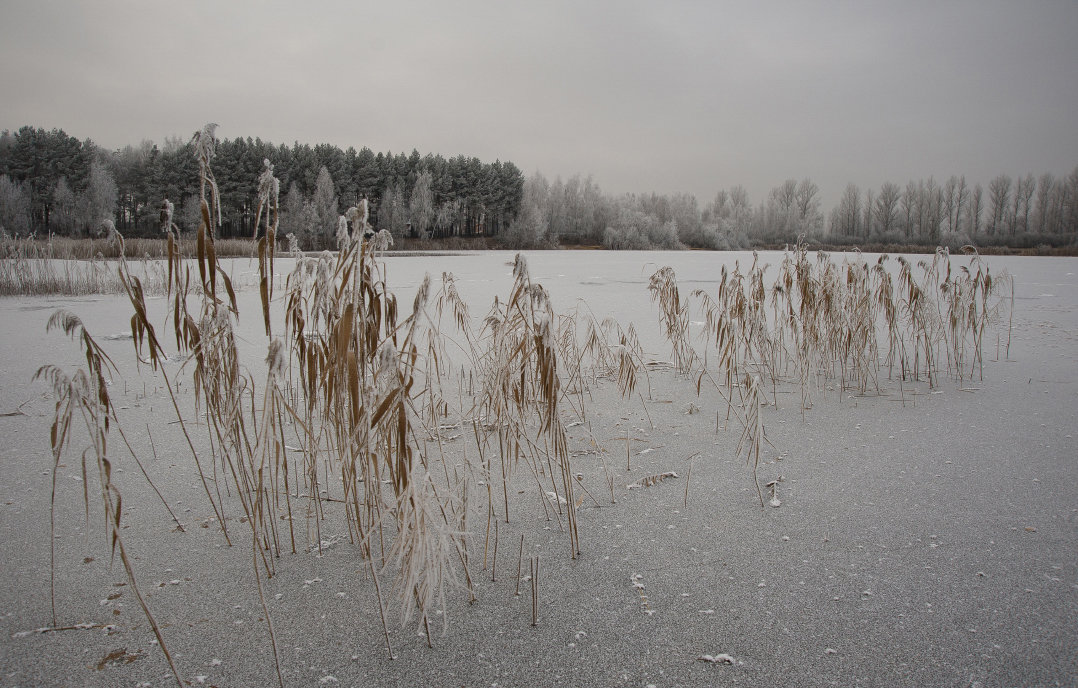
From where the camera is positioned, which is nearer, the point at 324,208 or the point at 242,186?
the point at 324,208

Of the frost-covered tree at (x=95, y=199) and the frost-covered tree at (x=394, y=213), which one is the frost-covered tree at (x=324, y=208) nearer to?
the frost-covered tree at (x=394, y=213)

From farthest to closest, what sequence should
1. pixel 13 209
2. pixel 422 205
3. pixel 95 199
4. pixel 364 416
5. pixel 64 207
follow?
1. pixel 422 205
2. pixel 64 207
3. pixel 95 199
4. pixel 13 209
5. pixel 364 416

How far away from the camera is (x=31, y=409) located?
254cm

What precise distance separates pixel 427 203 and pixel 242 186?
407 inches

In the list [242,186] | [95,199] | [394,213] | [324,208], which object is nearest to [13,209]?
[95,199]

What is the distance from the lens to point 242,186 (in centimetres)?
3100

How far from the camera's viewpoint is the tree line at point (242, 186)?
2873 cm

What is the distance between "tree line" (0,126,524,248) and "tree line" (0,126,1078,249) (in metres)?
0.09

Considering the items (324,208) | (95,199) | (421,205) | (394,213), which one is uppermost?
(421,205)

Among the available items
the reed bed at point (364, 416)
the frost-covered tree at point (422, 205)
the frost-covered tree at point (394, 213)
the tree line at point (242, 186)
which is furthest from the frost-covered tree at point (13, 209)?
the reed bed at point (364, 416)

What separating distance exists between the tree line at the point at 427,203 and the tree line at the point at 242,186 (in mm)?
86

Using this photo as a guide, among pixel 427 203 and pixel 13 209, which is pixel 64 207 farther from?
pixel 427 203

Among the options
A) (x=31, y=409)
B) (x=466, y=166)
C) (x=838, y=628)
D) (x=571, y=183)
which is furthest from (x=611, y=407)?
(x=571, y=183)

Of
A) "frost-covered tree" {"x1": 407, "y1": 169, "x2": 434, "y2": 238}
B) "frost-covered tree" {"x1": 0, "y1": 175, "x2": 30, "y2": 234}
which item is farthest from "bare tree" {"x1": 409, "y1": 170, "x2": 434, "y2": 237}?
"frost-covered tree" {"x1": 0, "y1": 175, "x2": 30, "y2": 234}
